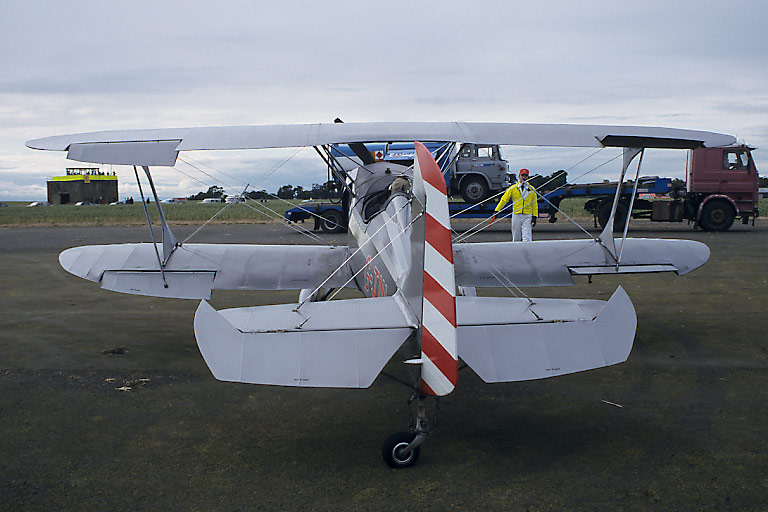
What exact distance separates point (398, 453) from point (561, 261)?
13.6 feet

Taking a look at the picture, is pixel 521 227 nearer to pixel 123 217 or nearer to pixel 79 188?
pixel 123 217

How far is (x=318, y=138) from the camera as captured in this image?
5664 millimetres

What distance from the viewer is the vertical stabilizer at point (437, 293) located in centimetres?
327

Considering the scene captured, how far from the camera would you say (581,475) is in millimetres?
3703

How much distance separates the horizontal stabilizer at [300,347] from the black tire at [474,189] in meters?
20.5

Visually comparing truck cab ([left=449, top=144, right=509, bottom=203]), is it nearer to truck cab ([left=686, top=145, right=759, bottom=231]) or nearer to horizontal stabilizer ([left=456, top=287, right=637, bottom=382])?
truck cab ([left=686, top=145, right=759, bottom=231])

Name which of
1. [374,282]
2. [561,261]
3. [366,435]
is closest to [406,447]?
[366,435]

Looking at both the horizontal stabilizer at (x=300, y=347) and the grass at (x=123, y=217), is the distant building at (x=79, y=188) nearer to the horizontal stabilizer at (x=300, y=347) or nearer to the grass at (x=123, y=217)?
the grass at (x=123, y=217)

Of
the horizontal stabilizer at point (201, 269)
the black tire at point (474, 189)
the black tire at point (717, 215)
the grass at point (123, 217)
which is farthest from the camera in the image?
the grass at point (123, 217)

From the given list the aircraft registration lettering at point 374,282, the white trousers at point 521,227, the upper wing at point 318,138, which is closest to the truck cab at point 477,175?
the white trousers at point 521,227

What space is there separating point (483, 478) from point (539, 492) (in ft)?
1.08

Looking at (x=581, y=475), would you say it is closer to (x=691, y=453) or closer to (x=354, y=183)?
(x=691, y=453)

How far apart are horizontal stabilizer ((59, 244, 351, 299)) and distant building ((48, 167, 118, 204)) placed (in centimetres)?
11389

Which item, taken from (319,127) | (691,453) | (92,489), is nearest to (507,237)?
(319,127)
